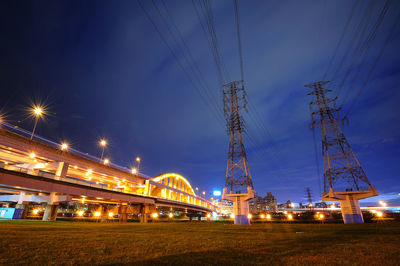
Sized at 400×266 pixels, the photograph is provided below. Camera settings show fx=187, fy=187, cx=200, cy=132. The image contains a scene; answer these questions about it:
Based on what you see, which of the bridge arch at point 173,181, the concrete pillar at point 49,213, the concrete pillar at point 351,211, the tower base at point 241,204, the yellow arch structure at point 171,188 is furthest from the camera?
the bridge arch at point 173,181

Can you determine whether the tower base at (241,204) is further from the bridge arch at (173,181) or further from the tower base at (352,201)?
the bridge arch at (173,181)

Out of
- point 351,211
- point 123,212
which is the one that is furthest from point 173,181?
point 351,211

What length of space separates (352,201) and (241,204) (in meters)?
22.6

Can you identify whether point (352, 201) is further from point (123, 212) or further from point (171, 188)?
point (171, 188)

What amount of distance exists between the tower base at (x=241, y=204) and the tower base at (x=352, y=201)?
17717mm

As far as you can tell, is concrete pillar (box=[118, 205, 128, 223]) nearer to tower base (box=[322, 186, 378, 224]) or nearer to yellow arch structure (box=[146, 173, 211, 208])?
yellow arch structure (box=[146, 173, 211, 208])

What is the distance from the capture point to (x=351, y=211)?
124 ft

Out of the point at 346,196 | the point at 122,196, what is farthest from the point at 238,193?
the point at 122,196

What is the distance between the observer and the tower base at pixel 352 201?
3631 cm

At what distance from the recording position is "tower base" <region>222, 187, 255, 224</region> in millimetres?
37641

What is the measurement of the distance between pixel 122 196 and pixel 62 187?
16237 mm

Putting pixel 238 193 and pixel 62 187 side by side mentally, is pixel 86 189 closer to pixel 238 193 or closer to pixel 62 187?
pixel 62 187

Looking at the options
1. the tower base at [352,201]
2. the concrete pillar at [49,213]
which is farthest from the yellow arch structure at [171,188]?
the tower base at [352,201]

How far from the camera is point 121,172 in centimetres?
6531
